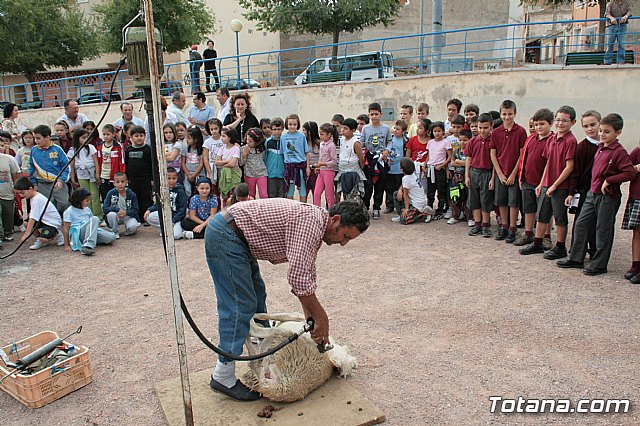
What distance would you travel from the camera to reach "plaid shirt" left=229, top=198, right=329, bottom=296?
3102mm

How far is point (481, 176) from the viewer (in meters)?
7.46

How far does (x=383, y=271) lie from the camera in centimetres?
621

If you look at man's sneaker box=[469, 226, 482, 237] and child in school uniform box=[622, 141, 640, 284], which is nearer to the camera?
child in school uniform box=[622, 141, 640, 284]

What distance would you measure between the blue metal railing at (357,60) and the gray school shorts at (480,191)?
7.49 meters

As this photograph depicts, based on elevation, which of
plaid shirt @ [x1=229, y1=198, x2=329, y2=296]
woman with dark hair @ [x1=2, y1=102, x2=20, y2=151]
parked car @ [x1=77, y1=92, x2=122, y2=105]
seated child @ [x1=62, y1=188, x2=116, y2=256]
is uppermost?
parked car @ [x1=77, y1=92, x2=122, y2=105]

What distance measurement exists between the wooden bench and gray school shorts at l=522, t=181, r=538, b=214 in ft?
25.9

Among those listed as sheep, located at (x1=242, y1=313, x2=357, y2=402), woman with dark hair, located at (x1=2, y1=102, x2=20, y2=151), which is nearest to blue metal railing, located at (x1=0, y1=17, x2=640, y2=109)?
woman with dark hair, located at (x1=2, y1=102, x2=20, y2=151)

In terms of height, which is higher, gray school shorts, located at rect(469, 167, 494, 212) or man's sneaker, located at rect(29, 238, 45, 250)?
gray school shorts, located at rect(469, 167, 494, 212)

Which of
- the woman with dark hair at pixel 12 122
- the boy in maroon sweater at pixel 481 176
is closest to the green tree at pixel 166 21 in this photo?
the woman with dark hair at pixel 12 122

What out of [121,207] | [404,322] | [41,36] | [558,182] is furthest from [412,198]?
[41,36]

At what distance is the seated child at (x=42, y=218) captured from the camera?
759 centimetres

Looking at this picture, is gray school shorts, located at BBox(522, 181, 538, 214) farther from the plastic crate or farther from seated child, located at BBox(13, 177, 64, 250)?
seated child, located at BBox(13, 177, 64, 250)

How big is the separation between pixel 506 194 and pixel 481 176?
0.47 m

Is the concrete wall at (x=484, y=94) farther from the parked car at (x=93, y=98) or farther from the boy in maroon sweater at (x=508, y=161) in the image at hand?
the parked car at (x=93, y=98)
